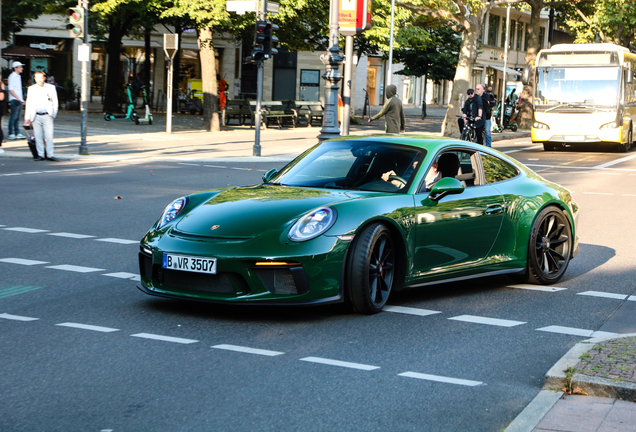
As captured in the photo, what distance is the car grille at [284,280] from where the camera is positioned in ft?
19.8

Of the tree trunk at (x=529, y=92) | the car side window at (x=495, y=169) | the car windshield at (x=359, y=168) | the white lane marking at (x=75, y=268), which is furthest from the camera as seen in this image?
A: the tree trunk at (x=529, y=92)

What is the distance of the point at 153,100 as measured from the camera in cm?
5491

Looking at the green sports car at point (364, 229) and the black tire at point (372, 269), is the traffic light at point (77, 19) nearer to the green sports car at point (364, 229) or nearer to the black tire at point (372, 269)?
the green sports car at point (364, 229)

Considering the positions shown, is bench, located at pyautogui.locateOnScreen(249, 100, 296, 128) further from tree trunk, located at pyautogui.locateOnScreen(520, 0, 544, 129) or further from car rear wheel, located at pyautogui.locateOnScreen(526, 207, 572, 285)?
car rear wheel, located at pyautogui.locateOnScreen(526, 207, 572, 285)

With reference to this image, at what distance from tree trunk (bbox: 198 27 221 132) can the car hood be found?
2527cm

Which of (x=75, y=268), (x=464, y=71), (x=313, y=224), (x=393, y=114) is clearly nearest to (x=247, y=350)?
(x=313, y=224)

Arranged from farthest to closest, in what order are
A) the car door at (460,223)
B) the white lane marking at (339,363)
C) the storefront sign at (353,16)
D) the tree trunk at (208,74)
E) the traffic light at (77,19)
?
the tree trunk at (208,74) → the storefront sign at (353,16) → the traffic light at (77,19) → the car door at (460,223) → the white lane marking at (339,363)

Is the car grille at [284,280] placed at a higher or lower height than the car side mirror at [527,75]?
lower

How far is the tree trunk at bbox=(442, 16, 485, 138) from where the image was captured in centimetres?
3497

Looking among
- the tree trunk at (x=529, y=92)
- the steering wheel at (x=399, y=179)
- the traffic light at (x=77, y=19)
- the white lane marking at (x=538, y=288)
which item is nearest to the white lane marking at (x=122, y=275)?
the steering wheel at (x=399, y=179)

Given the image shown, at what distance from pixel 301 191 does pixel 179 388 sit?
2.50 metres

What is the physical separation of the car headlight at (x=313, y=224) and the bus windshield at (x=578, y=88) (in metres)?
23.9

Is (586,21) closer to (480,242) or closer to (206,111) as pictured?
(206,111)

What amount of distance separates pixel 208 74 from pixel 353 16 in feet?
40.5
